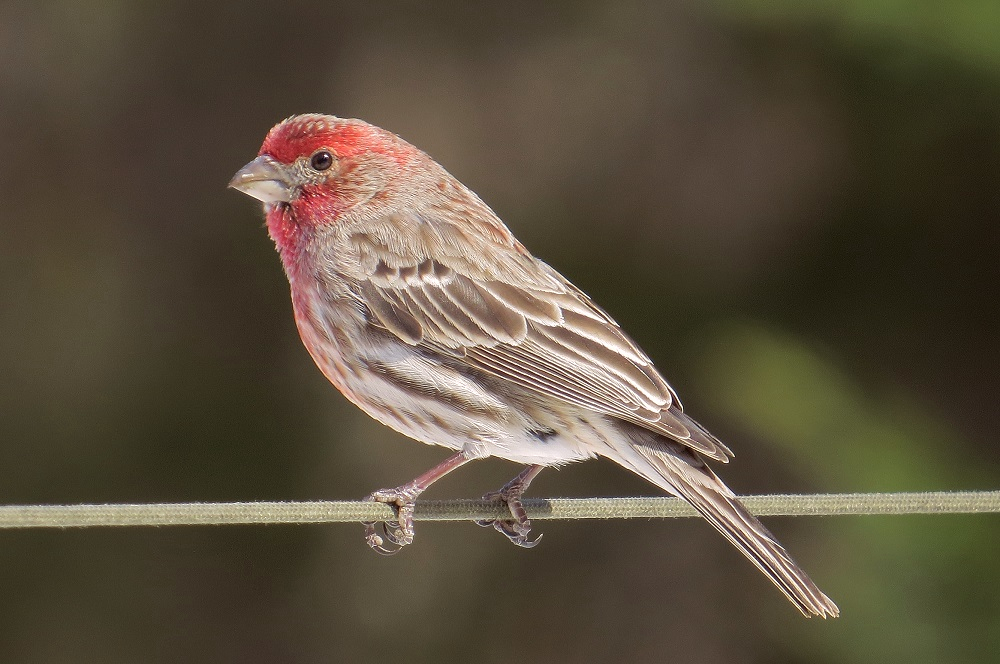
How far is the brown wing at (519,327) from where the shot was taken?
4.66 metres

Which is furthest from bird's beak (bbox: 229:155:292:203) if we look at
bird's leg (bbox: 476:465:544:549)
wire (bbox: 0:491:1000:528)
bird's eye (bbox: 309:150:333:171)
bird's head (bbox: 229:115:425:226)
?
wire (bbox: 0:491:1000:528)

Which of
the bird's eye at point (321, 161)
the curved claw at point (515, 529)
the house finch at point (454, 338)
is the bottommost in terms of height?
the curved claw at point (515, 529)

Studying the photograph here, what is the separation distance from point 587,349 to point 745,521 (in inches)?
36.3

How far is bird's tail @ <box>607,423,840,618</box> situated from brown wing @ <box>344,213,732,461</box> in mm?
116

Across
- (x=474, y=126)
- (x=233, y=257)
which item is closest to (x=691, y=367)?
(x=474, y=126)

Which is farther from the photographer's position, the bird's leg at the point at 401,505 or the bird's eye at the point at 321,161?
the bird's eye at the point at 321,161

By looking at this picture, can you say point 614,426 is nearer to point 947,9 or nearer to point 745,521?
point 745,521

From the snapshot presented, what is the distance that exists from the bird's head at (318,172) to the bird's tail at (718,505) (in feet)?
5.00

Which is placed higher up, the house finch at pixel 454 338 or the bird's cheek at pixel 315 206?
the bird's cheek at pixel 315 206

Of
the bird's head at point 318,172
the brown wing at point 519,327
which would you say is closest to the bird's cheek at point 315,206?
the bird's head at point 318,172

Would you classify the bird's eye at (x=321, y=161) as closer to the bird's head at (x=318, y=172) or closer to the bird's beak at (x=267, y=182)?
the bird's head at (x=318, y=172)

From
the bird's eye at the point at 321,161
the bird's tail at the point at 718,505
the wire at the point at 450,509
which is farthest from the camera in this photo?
the bird's eye at the point at 321,161

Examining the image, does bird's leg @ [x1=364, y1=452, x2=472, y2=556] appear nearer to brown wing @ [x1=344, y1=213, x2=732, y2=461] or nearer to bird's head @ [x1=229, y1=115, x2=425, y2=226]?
brown wing @ [x1=344, y1=213, x2=732, y2=461]

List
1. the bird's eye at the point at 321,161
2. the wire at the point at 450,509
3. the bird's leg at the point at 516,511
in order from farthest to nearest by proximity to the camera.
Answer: the bird's eye at the point at 321,161 → the bird's leg at the point at 516,511 → the wire at the point at 450,509
